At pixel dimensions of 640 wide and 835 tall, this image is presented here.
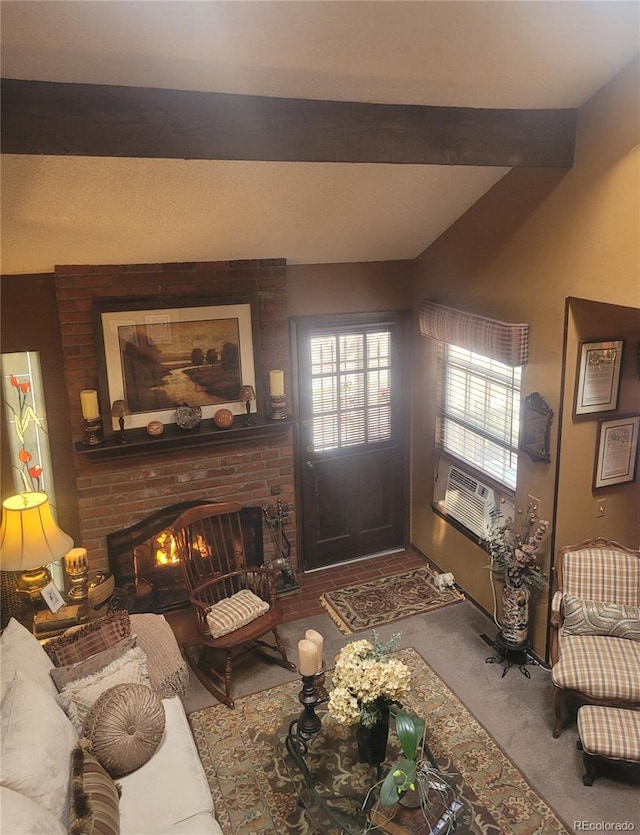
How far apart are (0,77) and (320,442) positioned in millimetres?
3451

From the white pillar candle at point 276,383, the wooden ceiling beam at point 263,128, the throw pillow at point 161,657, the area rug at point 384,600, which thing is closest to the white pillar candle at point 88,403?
the white pillar candle at point 276,383

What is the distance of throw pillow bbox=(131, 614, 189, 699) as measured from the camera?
3350 millimetres

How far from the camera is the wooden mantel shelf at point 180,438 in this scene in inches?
176

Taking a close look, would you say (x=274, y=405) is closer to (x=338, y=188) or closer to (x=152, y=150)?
(x=338, y=188)

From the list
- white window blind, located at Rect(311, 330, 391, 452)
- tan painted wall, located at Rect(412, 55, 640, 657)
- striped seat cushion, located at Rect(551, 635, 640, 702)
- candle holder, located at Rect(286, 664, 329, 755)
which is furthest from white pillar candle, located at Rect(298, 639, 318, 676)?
white window blind, located at Rect(311, 330, 391, 452)

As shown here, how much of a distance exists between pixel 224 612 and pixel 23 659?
1.34 m

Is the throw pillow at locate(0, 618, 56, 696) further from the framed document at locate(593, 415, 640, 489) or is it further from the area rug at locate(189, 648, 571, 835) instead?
the framed document at locate(593, 415, 640, 489)

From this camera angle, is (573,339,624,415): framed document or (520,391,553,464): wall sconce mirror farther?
(520,391,553,464): wall sconce mirror

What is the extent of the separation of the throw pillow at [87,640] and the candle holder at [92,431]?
132cm

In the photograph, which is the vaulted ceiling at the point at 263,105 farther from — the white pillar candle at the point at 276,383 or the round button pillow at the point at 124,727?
the round button pillow at the point at 124,727

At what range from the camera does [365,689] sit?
283cm

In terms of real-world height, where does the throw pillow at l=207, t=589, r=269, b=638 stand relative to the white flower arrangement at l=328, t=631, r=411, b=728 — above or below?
below

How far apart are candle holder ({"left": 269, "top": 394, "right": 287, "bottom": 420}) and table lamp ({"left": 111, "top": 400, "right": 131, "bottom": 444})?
1.02m

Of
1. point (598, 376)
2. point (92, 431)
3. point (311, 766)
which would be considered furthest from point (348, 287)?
point (311, 766)
